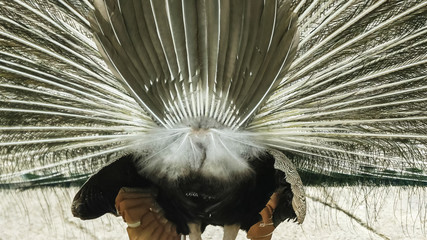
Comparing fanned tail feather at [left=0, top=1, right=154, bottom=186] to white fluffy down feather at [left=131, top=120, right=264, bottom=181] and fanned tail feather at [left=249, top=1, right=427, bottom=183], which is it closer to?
white fluffy down feather at [left=131, top=120, right=264, bottom=181]

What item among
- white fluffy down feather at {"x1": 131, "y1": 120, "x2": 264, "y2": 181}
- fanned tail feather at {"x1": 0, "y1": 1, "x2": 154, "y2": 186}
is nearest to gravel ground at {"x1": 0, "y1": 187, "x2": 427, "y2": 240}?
fanned tail feather at {"x1": 0, "y1": 1, "x2": 154, "y2": 186}

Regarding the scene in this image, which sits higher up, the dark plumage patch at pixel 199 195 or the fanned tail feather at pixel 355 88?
the fanned tail feather at pixel 355 88

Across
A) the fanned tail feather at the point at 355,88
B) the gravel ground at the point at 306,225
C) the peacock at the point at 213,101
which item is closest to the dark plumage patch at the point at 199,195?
the peacock at the point at 213,101

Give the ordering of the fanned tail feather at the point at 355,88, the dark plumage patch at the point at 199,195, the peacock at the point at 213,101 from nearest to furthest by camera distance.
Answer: the peacock at the point at 213,101
the fanned tail feather at the point at 355,88
the dark plumage patch at the point at 199,195

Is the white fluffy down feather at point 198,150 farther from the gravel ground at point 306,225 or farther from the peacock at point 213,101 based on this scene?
the gravel ground at point 306,225

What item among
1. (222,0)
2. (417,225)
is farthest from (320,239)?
(222,0)

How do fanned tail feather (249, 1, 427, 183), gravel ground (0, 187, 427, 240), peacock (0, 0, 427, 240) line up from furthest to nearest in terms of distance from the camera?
gravel ground (0, 187, 427, 240), fanned tail feather (249, 1, 427, 183), peacock (0, 0, 427, 240)

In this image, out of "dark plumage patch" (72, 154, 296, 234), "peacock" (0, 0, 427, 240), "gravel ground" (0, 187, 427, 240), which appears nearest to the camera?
"peacock" (0, 0, 427, 240)

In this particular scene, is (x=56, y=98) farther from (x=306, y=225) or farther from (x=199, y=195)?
(x=306, y=225)
